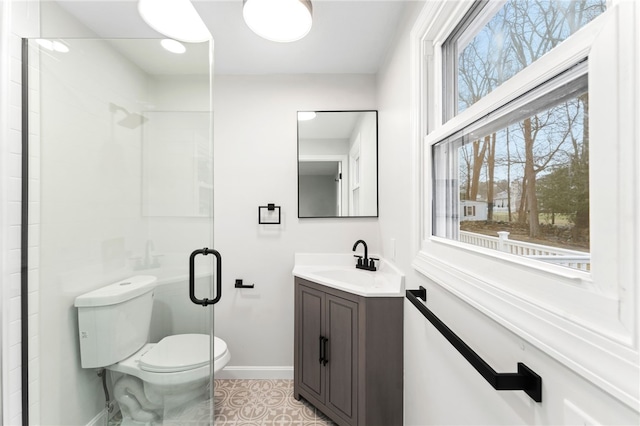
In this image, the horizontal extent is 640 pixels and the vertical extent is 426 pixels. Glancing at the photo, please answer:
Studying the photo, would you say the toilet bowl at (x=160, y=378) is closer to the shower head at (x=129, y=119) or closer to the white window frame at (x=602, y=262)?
the shower head at (x=129, y=119)

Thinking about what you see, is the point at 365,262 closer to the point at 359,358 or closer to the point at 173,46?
the point at 359,358

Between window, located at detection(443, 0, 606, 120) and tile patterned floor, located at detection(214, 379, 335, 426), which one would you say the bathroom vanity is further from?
window, located at detection(443, 0, 606, 120)

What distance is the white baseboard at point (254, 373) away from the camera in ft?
6.97

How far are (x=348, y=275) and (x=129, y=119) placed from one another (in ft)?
5.24

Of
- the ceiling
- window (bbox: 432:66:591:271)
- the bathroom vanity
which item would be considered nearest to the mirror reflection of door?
the bathroom vanity

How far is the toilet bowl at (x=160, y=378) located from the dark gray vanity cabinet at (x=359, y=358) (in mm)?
700

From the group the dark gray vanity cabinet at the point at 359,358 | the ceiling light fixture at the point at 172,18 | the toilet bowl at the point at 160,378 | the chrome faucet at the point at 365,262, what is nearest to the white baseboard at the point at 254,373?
the dark gray vanity cabinet at the point at 359,358

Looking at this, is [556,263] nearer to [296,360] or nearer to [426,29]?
[426,29]

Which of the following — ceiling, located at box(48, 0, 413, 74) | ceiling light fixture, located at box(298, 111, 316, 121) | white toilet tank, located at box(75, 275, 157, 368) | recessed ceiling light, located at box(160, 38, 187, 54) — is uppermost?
ceiling, located at box(48, 0, 413, 74)

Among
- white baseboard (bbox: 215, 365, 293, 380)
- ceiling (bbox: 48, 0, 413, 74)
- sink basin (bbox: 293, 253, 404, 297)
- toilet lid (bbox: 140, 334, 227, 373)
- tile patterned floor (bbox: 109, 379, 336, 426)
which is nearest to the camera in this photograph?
toilet lid (bbox: 140, 334, 227, 373)

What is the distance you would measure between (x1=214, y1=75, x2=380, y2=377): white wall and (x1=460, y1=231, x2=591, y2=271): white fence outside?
1.28 meters

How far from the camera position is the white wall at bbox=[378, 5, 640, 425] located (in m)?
0.50

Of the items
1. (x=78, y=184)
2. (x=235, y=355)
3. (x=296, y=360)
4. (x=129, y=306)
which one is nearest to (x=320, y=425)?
(x=296, y=360)

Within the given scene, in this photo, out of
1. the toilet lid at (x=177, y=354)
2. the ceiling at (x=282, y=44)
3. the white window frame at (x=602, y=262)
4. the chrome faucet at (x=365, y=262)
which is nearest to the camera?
the white window frame at (x=602, y=262)
